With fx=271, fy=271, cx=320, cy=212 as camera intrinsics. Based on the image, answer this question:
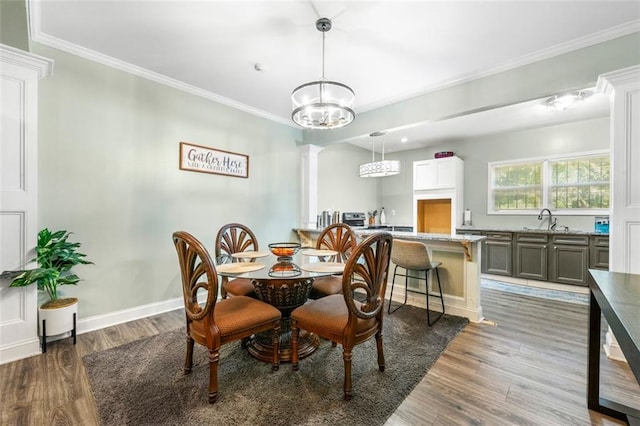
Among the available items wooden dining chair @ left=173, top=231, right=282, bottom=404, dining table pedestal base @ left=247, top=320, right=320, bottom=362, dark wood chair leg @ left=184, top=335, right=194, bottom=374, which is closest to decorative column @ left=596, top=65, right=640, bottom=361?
dining table pedestal base @ left=247, top=320, right=320, bottom=362

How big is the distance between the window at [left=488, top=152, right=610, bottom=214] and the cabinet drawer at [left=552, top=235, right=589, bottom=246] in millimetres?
767

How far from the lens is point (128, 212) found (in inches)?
112

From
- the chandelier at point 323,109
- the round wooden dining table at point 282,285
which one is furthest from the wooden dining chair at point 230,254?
the chandelier at point 323,109

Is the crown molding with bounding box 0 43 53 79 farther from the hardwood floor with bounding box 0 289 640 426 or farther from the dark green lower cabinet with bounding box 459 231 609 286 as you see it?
the dark green lower cabinet with bounding box 459 231 609 286

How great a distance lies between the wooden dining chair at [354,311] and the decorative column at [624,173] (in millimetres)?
1934

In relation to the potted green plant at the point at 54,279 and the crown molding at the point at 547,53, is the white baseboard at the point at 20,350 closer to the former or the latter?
the potted green plant at the point at 54,279

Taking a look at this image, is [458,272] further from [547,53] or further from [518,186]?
[518,186]

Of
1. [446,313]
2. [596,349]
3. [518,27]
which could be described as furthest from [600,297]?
[518,27]

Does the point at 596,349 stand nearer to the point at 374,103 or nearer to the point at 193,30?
the point at 374,103

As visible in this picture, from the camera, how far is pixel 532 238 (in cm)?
430

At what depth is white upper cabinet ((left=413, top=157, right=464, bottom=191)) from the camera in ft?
17.3

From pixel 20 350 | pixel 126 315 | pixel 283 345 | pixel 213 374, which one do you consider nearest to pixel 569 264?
pixel 283 345

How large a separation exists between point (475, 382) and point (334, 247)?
167 centimetres

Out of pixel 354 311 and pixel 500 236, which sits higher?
pixel 500 236
